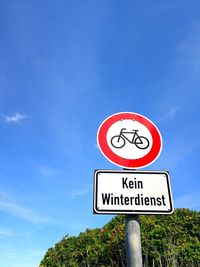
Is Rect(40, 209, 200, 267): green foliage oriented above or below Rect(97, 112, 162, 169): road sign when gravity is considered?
above

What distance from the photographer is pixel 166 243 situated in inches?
822

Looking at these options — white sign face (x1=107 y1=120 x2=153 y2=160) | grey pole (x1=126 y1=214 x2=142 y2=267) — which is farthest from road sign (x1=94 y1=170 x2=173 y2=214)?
white sign face (x1=107 y1=120 x2=153 y2=160)

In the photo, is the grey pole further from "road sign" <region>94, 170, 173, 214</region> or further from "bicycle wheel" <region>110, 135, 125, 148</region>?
"bicycle wheel" <region>110, 135, 125, 148</region>

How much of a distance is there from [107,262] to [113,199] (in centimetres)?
2401

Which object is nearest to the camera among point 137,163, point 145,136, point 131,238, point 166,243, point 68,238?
point 131,238

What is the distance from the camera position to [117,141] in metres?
2.65

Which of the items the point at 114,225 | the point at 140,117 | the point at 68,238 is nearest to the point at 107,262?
the point at 114,225

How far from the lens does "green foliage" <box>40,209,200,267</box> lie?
20344mm

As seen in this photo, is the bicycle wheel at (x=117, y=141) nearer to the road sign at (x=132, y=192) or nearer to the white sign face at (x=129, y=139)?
the white sign face at (x=129, y=139)

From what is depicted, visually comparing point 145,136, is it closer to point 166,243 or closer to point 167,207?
point 167,207

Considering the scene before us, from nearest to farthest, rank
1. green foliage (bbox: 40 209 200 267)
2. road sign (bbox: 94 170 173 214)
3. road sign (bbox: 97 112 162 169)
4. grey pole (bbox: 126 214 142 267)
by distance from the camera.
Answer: grey pole (bbox: 126 214 142 267)
road sign (bbox: 94 170 173 214)
road sign (bbox: 97 112 162 169)
green foliage (bbox: 40 209 200 267)

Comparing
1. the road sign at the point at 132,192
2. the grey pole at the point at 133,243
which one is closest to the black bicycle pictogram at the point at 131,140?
the road sign at the point at 132,192

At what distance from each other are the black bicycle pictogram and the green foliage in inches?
742

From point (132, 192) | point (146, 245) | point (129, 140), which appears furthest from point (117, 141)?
point (146, 245)
